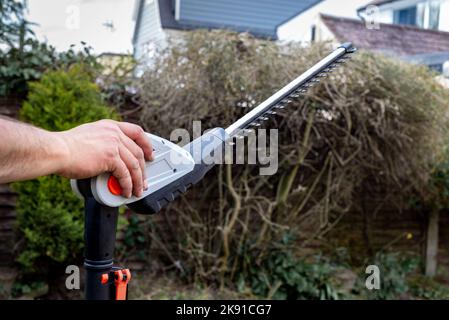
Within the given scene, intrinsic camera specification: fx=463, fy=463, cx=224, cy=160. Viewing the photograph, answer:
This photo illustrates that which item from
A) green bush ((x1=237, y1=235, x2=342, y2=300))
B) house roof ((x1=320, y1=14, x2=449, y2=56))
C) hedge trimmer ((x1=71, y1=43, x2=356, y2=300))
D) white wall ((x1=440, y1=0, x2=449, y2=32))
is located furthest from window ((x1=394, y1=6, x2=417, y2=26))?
hedge trimmer ((x1=71, y1=43, x2=356, y2=300))

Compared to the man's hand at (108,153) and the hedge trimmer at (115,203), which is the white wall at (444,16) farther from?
the man's hand at (108,153)

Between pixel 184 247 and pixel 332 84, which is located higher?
pixel 332 84

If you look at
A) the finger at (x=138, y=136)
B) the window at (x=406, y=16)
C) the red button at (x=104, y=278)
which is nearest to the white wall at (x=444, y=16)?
the window at (x=406, y=16)

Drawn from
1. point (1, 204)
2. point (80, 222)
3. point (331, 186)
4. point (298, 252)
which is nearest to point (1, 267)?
point (1, 204)

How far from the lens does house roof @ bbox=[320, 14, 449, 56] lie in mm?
5043

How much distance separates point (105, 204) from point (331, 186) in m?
3.44

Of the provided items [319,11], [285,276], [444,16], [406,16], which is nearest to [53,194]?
[285,276]

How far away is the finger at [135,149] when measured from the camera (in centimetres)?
82

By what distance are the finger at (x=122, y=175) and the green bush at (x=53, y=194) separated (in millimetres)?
2503

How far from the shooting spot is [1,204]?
364 cm

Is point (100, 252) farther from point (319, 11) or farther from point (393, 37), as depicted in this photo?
point (319, 11)
